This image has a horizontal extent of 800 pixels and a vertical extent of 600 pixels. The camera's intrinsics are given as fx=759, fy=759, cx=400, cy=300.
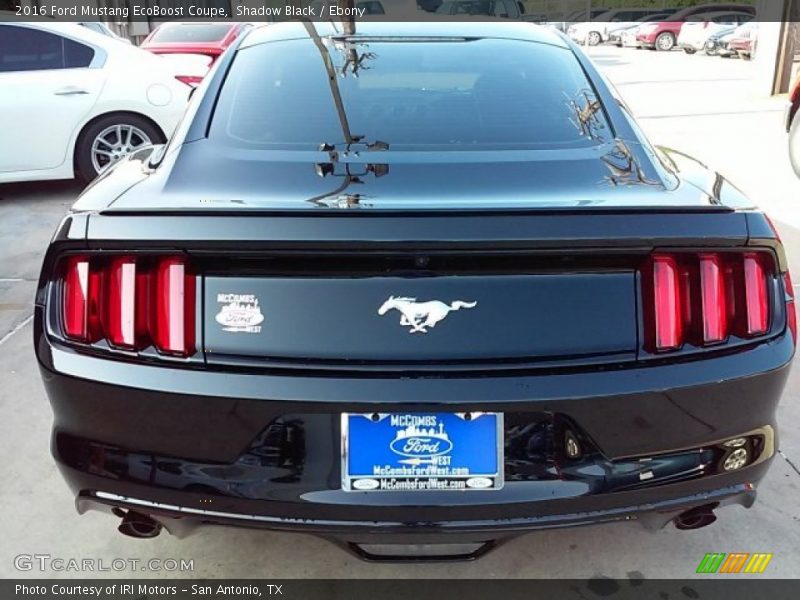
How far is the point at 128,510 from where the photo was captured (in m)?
1.87

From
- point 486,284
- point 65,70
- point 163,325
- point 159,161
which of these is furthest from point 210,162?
point 65,70

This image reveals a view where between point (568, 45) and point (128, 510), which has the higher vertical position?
point (568, 45)

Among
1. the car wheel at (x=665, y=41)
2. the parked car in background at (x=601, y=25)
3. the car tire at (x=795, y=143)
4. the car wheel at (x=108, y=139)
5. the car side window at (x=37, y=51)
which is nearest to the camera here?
the car side window at (x=37, y=51)

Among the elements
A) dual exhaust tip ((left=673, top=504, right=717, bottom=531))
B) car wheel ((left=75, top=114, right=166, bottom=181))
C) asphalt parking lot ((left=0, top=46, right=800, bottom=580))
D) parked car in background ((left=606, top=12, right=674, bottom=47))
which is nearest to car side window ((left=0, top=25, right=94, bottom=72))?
car wheel ((left=75, top=114, right=166, bottom=181))

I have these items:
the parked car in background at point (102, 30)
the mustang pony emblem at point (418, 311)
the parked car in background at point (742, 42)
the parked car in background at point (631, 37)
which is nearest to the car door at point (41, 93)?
the parked car in background at point (102, 30)

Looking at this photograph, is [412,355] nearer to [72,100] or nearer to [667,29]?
[72,100]

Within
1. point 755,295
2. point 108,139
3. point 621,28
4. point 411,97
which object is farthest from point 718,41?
point 755,295

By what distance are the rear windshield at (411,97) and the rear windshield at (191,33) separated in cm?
853

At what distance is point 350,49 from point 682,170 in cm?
126

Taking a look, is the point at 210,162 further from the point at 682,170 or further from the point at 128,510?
the point at 682,170

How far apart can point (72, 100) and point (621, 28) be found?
29758 mm

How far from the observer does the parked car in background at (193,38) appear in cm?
1024

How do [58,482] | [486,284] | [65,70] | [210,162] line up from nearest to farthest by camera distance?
[486,284] < [210,162] < [58,482] < [65,70]

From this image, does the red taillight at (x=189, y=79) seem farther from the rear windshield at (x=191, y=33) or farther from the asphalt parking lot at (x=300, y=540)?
the rear windshield at (x=191, y=33)
